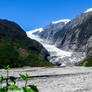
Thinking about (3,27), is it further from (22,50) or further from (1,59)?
(1,59)

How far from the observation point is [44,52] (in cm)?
15925

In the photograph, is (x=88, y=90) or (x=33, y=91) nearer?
(x=33, y=91)

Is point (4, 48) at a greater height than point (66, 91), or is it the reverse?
point (4, 48)

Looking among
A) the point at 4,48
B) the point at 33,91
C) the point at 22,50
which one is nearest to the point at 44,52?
the point at 22,50

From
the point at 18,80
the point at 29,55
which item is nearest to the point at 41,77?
the point at 18,80

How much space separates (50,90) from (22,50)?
90.4 meters

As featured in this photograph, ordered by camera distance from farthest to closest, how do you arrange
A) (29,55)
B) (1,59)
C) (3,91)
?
(29,55) → (1,59) → (3,91)

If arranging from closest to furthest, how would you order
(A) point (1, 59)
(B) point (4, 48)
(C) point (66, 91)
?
(C) point (66, 91) < (A) point (1, 59) < (B) point (4, 48)

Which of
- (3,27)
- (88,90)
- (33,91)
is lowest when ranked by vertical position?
(88,90)

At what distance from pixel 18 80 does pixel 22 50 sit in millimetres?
85428

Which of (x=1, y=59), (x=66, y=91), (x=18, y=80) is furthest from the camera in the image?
(x=1, y=59)

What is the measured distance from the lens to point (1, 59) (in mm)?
62094

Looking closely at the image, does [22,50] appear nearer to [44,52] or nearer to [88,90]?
[44,52]

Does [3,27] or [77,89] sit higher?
[3,27]
